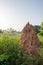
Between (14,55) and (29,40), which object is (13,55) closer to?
(14,55)

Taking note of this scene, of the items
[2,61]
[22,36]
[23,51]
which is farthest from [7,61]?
[22,36]

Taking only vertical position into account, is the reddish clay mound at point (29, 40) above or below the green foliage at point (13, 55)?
above

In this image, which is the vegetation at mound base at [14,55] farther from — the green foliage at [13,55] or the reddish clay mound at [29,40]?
the reddish clay mound at [29,40]

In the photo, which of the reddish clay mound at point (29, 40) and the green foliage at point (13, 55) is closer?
the green foliage at point (13, 55)

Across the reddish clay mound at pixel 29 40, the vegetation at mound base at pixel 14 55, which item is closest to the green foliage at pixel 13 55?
the vegetation at mound base at pixel 14 55

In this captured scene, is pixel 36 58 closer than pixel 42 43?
Yes

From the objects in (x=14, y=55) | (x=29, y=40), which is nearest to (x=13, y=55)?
(x=14, y=55)

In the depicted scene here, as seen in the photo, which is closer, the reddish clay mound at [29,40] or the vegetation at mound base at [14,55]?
the vegetation at mound base at [14,55]

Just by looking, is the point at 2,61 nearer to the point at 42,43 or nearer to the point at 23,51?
the point at 23,51

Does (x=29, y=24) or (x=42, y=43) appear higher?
(x=29, y=24)

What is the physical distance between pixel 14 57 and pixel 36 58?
0.70m

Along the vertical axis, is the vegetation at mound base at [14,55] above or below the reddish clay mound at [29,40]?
below

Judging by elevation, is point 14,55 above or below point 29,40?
below

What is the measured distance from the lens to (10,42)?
7.71m
